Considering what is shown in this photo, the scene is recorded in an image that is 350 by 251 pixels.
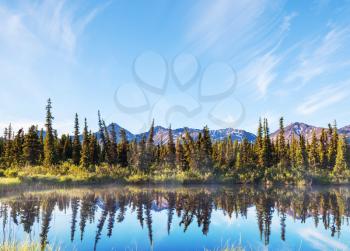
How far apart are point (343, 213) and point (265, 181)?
33492mm

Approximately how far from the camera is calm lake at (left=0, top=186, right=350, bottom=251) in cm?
1698

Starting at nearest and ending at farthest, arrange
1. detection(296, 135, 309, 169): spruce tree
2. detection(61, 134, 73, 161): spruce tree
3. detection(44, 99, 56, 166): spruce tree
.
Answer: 1. detection(44, 99, 56, 166): spruce tree
2. detection(296, 135, 309, 169): spruce tree
3. detection(61, 134, 73, 161): spruce tree

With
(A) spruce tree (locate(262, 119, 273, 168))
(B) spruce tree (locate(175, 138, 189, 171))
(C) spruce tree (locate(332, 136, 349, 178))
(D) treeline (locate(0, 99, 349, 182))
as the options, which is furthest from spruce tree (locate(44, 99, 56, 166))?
(C) spruce tree (locate(332, 136, 349, 178))

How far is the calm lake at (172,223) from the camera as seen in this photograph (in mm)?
16984

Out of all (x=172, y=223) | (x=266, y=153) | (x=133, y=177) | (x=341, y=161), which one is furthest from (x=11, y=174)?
(x=341, y=161)

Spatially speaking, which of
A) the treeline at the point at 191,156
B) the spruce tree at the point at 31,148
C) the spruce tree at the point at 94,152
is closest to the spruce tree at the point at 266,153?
the treeline at the point at 191,156

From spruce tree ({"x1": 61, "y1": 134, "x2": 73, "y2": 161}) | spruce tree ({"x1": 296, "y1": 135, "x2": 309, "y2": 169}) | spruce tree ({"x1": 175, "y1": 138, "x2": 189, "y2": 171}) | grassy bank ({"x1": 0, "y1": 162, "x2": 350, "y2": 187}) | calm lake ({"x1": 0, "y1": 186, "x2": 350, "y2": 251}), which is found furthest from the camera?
spruce tree ({"x1": 61, "y1": 134, "x2": 73, "y2": 161})

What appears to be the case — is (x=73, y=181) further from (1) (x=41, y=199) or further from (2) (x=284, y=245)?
(2) (x=284, y=245)

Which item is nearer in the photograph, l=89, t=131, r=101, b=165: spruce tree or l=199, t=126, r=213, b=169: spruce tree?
l=199, t=126, r=213, b=169: spruce tree

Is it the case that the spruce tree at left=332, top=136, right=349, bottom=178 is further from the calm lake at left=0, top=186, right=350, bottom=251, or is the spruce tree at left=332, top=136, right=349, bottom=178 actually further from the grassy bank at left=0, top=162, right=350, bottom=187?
the calm lake at left=0, top=186, right=350, bottom=251

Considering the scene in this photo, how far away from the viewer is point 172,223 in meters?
22.5

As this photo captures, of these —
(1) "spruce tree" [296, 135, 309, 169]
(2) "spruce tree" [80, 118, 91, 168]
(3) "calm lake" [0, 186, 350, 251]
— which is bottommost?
(3) "calm lake" [0, 186, 350, 251]

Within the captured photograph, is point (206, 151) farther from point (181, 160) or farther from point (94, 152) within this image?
point (94, 152)

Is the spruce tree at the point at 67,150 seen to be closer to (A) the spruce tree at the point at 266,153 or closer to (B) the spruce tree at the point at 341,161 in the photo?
(A) the spruce tree at the point at 266,153
